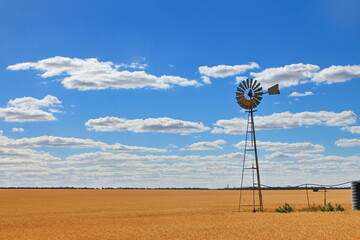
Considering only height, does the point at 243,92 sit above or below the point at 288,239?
above

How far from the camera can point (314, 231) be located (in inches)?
760

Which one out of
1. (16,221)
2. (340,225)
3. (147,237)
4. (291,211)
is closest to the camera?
(147,237)

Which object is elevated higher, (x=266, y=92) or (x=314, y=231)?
(x=266, y=92)

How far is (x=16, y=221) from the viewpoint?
90.3 ft

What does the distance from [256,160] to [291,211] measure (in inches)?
177

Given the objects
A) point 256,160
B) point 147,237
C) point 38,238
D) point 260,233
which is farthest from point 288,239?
point 256,160

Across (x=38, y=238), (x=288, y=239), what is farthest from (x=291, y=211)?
(x=38, y=238)

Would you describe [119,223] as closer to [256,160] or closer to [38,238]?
[38,238]

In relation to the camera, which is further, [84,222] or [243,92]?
[243,92]

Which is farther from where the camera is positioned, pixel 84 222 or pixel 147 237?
pixel 84 222

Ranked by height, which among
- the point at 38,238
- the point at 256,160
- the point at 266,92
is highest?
the point at 266,92

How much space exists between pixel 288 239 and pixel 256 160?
16045 mm

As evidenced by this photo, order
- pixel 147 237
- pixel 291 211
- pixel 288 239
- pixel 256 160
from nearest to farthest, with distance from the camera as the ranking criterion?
pixel 288 239 < pixel 147 237 < pixel 291 211 < pixel 256 160

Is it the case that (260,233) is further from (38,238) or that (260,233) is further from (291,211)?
(291,211)
